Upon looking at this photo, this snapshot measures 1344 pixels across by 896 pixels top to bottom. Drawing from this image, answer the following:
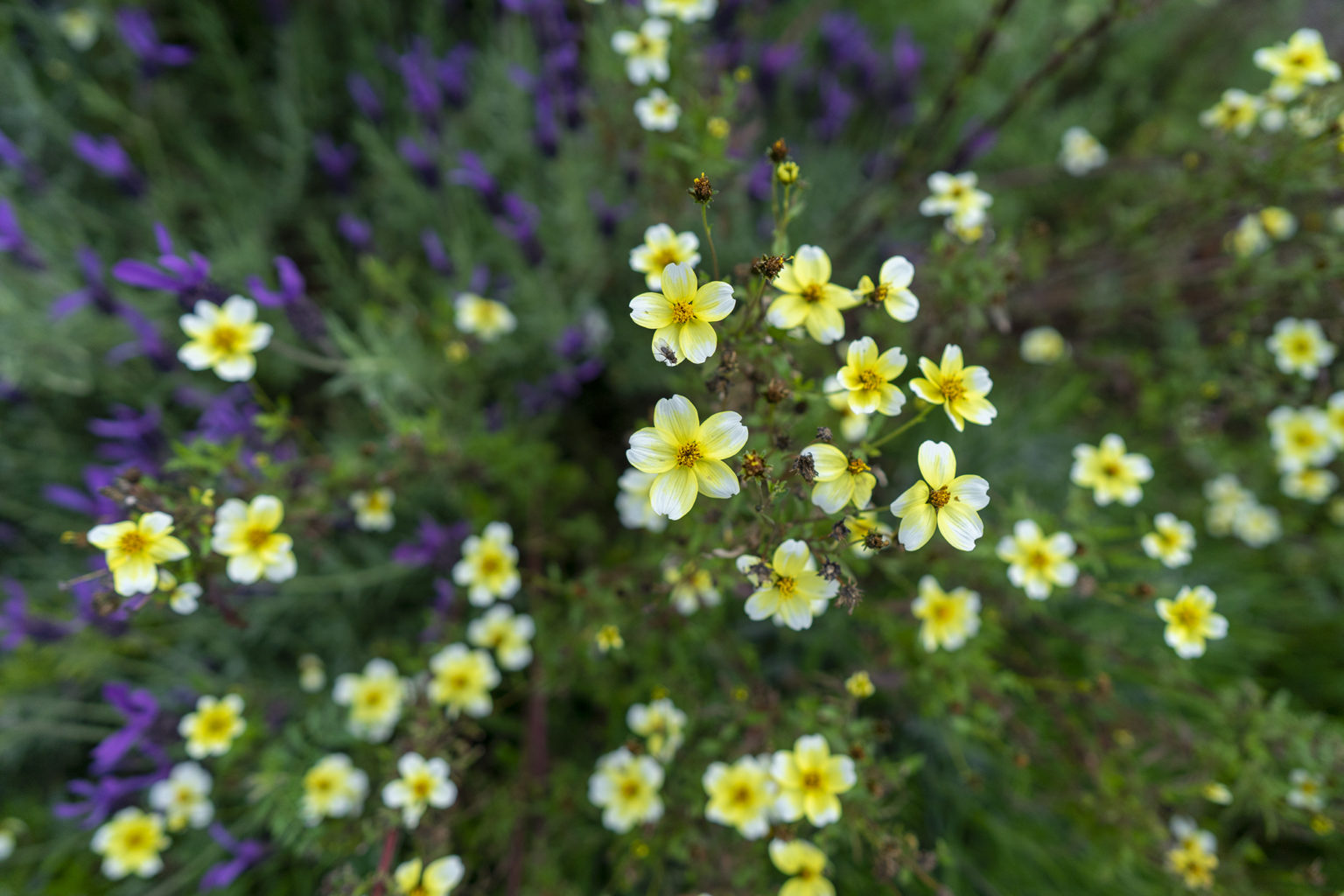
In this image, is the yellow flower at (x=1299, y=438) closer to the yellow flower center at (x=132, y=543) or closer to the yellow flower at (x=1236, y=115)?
the yellow flower at (x=1236, y=115)

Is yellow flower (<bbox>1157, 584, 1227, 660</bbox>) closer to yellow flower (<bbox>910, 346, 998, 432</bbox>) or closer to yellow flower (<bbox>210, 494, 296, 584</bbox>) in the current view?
yellow flower (<bbox>910, 346, 998, 432</bbox>)

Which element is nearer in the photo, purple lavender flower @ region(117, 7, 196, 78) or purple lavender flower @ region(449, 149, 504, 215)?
purple lavender flower @ region(449, 149, 504, 215)

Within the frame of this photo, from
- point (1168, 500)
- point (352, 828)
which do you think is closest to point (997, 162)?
point (1168, 500)

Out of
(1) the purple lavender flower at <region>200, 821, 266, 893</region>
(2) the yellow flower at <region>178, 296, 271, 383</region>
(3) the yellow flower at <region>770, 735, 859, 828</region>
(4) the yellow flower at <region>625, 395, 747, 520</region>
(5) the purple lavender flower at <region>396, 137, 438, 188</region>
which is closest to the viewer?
(4) the yellow flower at <region>625, 395, 747, 520</region>

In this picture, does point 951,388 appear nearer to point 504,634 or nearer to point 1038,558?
point 1038,558

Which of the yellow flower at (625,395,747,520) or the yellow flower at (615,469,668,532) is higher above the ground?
the yellow flower at (615,469,668,532)

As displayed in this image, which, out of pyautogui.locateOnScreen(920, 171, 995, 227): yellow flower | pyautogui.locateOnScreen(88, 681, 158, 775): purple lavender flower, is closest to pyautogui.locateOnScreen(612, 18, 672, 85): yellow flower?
pyautogui.locateOnScreen(920, 171, 995, 227): yellow flower

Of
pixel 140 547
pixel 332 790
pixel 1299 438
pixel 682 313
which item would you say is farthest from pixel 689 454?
pixel 1299 438
